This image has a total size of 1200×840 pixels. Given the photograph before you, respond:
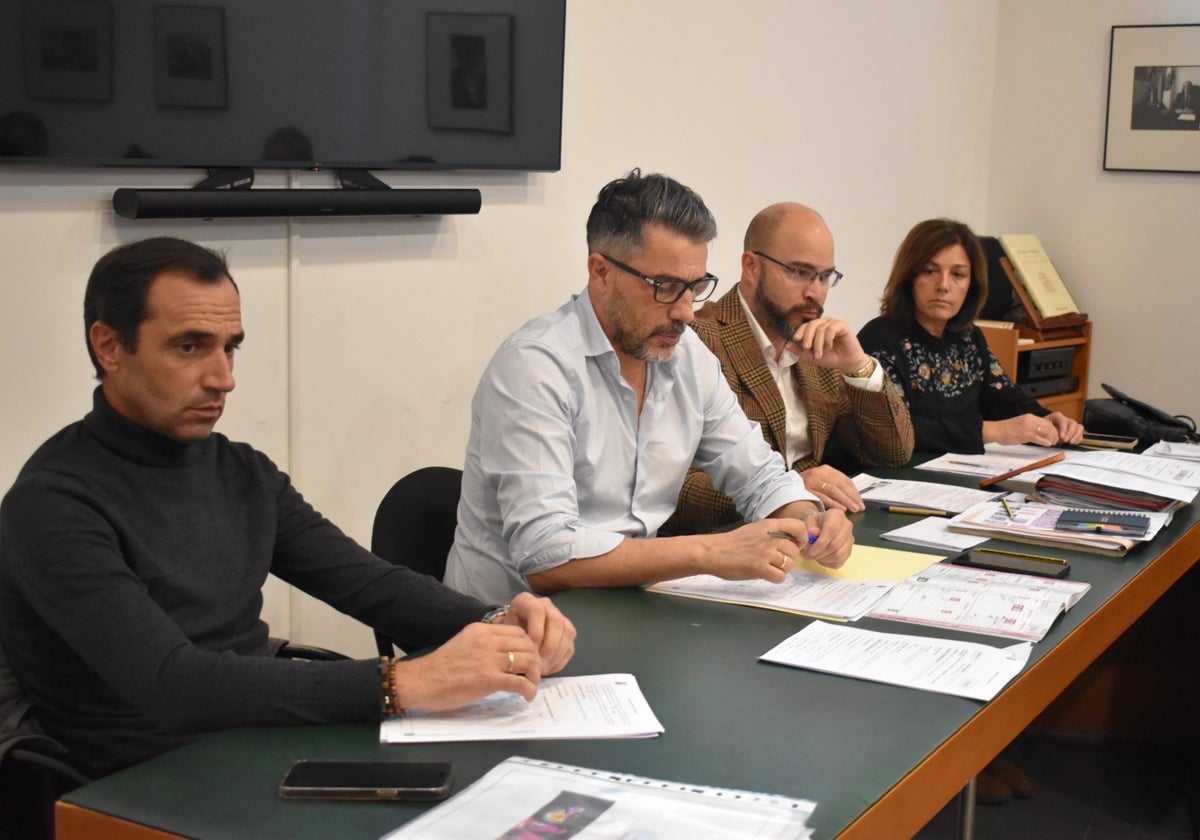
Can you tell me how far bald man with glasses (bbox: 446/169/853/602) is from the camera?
204 cm

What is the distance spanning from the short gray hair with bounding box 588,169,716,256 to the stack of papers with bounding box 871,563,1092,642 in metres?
0.72

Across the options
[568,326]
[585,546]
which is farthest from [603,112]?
[585,546]

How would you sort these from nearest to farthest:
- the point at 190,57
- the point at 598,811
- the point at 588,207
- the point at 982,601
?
the point at 598,811, the point at 982,601, the point at 190,57, the point at 588,207

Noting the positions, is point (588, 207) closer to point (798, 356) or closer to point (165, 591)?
point (798, 356)

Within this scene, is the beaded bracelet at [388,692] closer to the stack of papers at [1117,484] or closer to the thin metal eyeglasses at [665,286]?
the thin metal eyeglasses at [665,286]

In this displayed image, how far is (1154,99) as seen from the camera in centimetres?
559

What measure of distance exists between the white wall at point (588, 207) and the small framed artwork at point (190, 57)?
0.58ft

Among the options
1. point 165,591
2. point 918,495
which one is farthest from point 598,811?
point 918,495

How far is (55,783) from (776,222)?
207 cm

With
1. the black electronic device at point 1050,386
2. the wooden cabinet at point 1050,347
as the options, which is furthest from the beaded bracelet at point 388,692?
the black electronic device at point 1050,386

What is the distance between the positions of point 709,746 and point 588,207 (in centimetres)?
252

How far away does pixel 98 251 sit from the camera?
2.53 meters

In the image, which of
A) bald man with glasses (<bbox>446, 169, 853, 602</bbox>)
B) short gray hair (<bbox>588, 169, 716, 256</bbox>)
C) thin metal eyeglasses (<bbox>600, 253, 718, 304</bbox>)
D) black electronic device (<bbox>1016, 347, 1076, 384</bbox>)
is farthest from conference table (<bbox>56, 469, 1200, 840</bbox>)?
black electronic device (<bbox>1016, 347, 1076, 384</bbox>)

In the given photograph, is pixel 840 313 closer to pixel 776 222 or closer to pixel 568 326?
pixel 776 222
